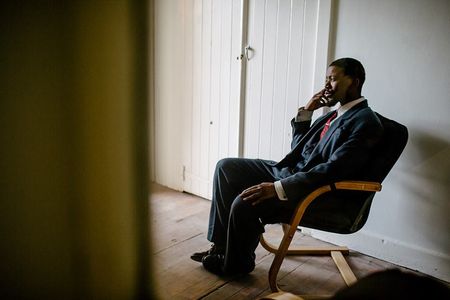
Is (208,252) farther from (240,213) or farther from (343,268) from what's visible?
(343,268)

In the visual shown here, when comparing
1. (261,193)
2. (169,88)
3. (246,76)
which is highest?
(246,76)

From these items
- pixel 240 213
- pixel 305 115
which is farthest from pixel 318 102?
pixel 240 213

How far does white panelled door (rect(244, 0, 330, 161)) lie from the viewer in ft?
7.47

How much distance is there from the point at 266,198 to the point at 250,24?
1.52 metres

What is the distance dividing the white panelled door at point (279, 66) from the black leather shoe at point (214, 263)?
944 millimetres

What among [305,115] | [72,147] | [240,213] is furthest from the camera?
[305,115]

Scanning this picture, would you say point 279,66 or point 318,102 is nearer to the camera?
point 318,102

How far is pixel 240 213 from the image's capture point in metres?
1.70

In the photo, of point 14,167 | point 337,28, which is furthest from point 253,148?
point 14,167

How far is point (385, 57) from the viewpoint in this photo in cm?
199

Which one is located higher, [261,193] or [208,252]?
[261,193]

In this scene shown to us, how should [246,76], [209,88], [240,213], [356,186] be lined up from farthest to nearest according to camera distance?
1. [209,88]
2. [246,76]
3. [240,213]
4. [356,186]

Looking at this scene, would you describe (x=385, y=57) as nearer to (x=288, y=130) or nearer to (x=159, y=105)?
(x=288, y=130)

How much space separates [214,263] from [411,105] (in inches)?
53.7
